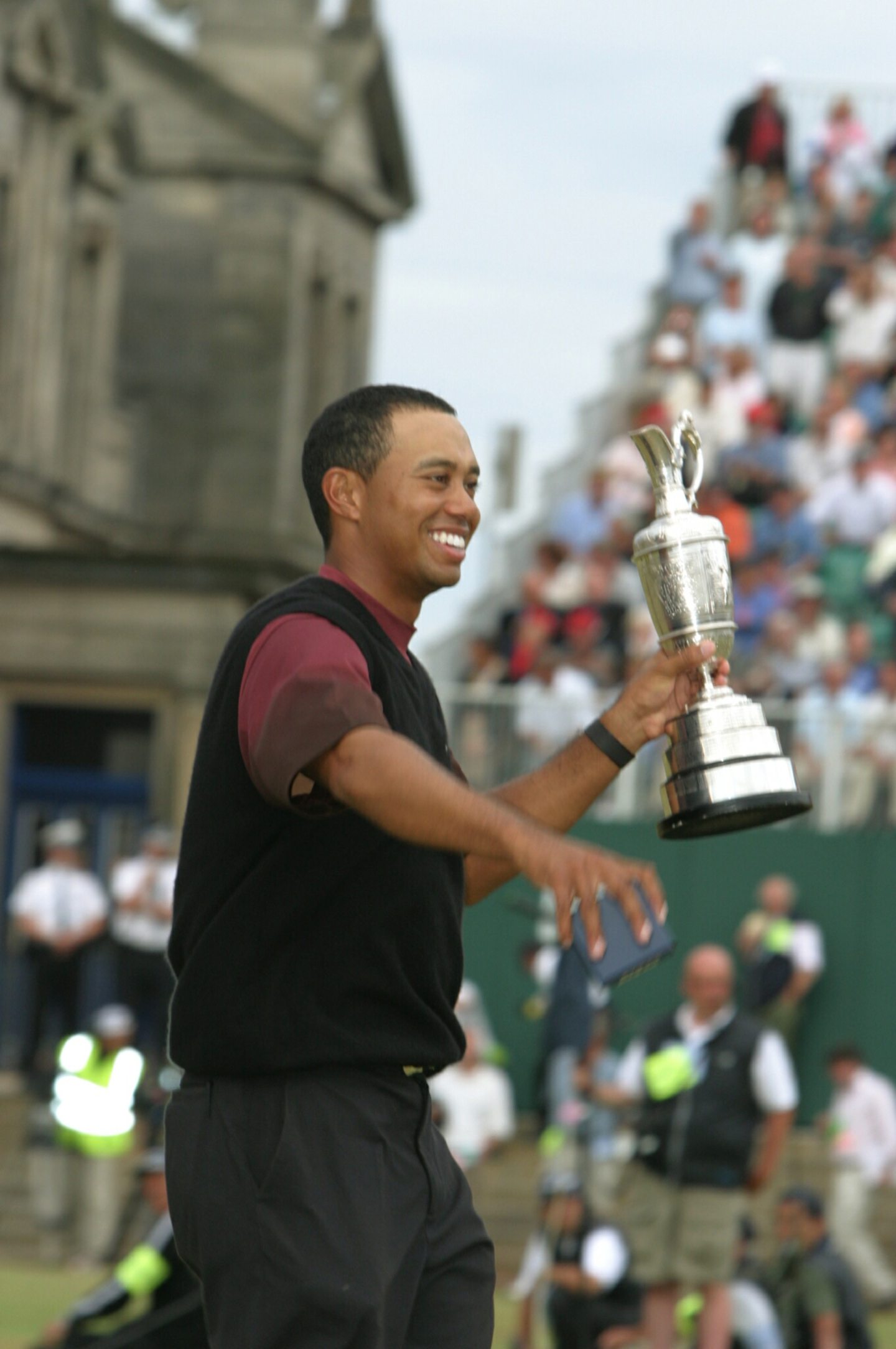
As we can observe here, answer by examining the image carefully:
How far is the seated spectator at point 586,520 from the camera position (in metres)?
21.4

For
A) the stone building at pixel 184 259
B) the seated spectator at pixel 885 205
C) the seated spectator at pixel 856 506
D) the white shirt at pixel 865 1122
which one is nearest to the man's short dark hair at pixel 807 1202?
the white shirt at pixel 865 1122

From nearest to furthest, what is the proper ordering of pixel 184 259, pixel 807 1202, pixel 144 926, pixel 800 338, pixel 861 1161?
pixel 807 1202 < pixel 861 1161 < pixel 144 926 < pixel 800 338 < pixel 184 259

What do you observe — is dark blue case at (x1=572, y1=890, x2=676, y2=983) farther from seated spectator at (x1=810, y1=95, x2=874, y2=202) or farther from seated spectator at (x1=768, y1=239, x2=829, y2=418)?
seated spectator at (x1=810, y1=95, x2=874, y2=202)

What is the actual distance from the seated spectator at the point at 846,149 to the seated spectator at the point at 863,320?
291 cm

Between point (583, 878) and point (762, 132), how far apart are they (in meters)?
22.8

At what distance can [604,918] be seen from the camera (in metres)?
4.36

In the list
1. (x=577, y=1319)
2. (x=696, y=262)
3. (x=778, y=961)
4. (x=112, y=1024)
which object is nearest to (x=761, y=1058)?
(x=577, y=1319)

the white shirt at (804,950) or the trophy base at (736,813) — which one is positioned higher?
the white shirt at (804,950)

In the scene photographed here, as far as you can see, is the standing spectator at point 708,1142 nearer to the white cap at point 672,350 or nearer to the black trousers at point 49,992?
the black trousers at point 49,992

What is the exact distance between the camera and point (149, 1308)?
9.09 m

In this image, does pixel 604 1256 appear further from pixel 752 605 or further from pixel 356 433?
pixel 356 433

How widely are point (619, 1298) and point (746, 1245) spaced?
2.01 ft

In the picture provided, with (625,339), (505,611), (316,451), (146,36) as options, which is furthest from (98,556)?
(316,451)

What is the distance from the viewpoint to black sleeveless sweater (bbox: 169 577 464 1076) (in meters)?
4.29
